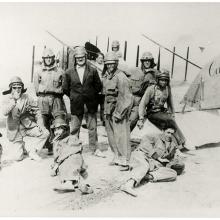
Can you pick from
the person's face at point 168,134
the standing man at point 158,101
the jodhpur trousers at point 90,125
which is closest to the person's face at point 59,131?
the jodhpur trousers at point 90,125

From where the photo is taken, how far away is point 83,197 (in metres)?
5.32

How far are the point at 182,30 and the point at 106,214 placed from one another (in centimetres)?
341

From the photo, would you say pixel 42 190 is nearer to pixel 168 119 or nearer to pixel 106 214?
pixel 106 214

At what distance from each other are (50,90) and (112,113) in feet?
3.33

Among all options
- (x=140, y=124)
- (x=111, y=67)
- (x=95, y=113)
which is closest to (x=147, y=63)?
(x=111, y=67)

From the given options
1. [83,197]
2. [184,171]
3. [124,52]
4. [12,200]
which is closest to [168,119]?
[184,171]

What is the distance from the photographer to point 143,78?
660 centimetres

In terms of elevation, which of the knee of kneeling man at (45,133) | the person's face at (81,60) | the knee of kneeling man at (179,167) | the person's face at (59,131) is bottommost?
the knee of kneeling man at (179,167)

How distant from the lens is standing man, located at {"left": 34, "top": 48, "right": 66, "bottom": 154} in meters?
6.20

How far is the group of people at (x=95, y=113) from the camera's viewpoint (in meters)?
5.67

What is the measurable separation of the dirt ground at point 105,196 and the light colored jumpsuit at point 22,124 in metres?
0.30

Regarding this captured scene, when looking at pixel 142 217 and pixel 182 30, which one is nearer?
pixel 142 217

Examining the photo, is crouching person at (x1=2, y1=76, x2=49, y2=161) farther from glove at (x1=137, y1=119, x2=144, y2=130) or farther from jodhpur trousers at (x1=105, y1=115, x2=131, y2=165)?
glove at (x1=137, y1=119, x2=144, y2=130)

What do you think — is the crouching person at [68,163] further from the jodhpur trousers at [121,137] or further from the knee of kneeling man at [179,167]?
the knee of kneeling man at [179,167]
